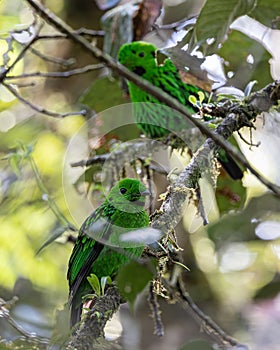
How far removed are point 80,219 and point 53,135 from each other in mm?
1589

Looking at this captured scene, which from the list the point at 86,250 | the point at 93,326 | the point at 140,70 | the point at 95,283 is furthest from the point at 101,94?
the point at 93,326

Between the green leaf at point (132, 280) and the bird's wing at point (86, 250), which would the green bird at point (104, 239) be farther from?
the green leaf at point (132, 280)

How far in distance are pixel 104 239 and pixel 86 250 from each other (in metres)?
0.06

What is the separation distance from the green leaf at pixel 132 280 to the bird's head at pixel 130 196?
0.41m

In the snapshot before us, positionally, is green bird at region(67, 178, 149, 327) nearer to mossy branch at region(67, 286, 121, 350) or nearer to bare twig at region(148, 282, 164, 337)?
bare twig at region(148, 282, 164, 337)

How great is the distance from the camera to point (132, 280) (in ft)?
5.19

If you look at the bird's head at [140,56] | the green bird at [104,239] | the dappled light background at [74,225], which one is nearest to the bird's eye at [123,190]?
the green bird at [104,239]

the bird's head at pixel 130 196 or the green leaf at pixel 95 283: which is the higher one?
the bird's head at pixel 130 196

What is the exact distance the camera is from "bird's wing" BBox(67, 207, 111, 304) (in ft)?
6.57

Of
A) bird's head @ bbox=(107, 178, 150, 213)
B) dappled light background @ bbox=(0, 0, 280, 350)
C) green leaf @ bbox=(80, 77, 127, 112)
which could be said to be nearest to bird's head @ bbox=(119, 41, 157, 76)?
dappled light background @ bbox=(0, 0, 280, 350)

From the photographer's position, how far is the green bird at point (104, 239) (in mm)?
1975

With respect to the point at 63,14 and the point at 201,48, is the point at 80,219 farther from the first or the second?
the point at 63,14

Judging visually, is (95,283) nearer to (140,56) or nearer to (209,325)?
(209,325)

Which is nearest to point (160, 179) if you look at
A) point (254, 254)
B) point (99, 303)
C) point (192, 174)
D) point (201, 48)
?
point (254, 254)
